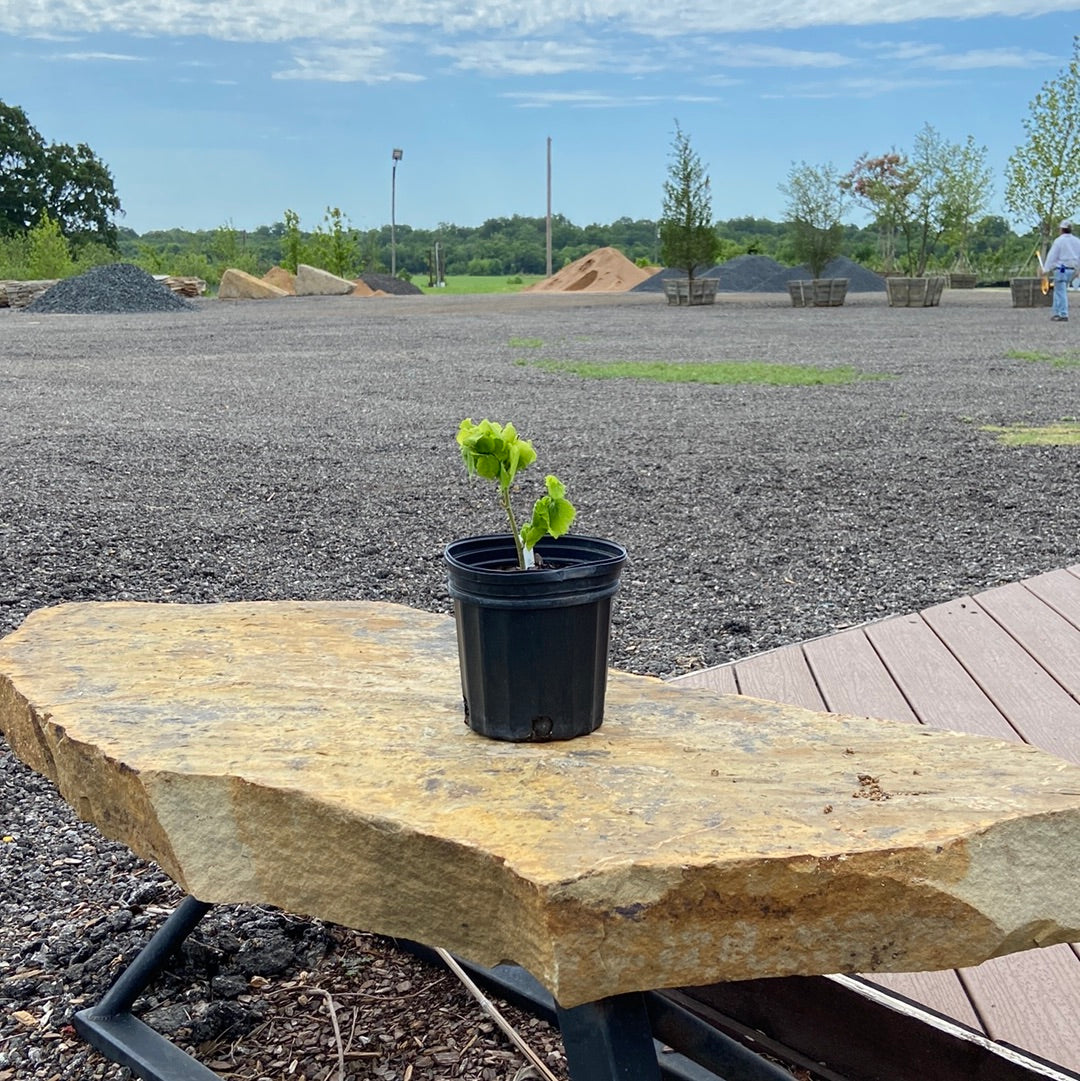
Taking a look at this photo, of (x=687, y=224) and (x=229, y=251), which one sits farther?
(x=229, y=251)

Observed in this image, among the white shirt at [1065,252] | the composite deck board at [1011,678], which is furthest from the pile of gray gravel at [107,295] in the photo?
the composite deck board at [1011,678]

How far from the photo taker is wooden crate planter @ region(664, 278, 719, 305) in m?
25.9

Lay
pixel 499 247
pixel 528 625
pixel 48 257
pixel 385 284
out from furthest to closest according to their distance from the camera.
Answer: pixel 499 247
pixel 385 284
pixel 48 257
pixel 528 625

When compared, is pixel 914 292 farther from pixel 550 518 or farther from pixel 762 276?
pixel 550 518

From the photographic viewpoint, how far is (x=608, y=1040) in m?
1.32

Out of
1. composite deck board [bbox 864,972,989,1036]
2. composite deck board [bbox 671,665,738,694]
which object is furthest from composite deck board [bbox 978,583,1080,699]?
composite deck board [bbox 864,972,989,1036]

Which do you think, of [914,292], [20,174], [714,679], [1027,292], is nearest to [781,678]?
[714,679]

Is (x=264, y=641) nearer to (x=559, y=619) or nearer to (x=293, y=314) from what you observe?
(x=559, y=619)

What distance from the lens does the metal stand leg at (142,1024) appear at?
186 cm

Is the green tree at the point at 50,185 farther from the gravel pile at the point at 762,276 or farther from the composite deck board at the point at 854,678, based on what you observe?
the composite deck board at the point at 854,678

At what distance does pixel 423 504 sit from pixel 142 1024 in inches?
152

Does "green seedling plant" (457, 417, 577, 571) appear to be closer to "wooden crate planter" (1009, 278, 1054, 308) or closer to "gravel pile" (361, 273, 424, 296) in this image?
"wooden crate planter" (1009, 278, 1054, 308)

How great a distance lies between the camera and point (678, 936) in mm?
1215

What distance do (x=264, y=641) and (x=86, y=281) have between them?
23.4 meters
